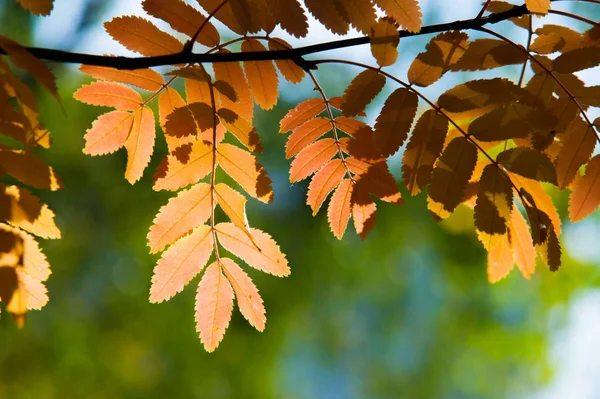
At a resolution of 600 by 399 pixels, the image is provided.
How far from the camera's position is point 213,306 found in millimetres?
1253

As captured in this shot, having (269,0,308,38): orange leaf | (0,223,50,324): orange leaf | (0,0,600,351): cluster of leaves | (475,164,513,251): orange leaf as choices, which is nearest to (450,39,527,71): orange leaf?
(0,0,600,351): cluster of leaves

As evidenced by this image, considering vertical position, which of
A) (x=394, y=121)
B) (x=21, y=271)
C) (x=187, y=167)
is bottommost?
(x=21, y=271)

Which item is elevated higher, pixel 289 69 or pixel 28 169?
pixel 289 69

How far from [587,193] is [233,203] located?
80 cm

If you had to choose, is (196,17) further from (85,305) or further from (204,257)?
(85,305)

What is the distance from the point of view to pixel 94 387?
7586 mm

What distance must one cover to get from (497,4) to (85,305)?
7.93 m

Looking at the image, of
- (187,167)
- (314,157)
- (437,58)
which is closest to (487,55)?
(437,58)

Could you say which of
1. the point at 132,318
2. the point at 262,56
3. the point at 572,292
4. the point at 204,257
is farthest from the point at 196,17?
the point at 572,292

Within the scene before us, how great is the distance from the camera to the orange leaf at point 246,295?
125 centimetres

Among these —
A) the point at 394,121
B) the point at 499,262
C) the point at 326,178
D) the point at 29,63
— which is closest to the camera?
the point at 29,63

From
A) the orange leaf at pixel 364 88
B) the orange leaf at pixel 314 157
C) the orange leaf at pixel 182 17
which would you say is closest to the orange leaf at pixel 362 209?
the orange leaf at pixel 314 157

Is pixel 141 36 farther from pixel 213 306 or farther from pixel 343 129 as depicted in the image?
pixel 213 306

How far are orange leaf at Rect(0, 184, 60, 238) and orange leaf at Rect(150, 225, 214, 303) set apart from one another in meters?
0.25
